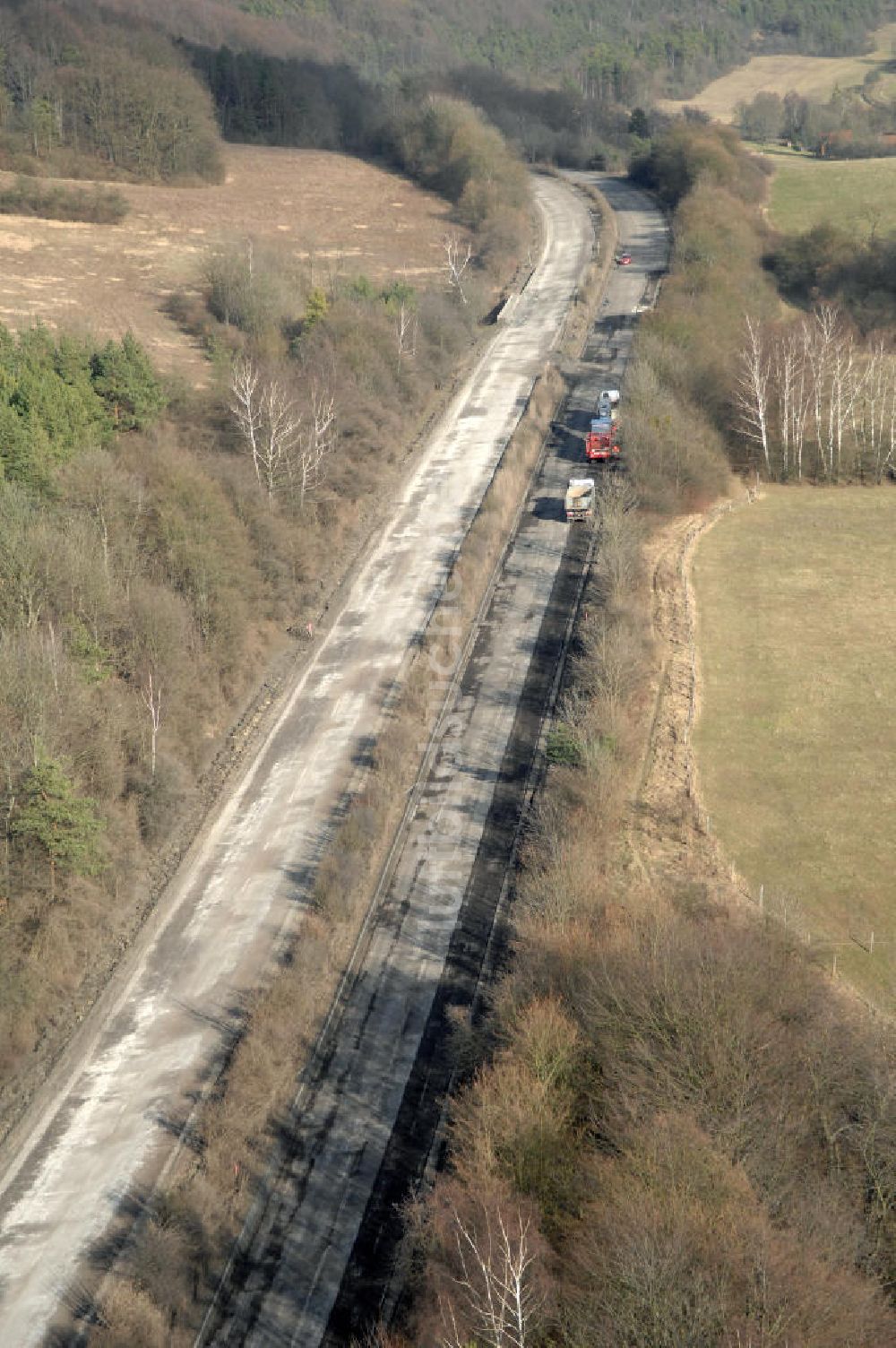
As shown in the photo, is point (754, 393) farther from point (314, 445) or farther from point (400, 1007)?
point (400, 1007)

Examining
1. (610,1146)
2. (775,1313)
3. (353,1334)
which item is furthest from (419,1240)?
(775,1313)

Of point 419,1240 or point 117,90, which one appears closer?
point 419,1240

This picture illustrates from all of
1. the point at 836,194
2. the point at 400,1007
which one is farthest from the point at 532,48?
the point at 400,1007

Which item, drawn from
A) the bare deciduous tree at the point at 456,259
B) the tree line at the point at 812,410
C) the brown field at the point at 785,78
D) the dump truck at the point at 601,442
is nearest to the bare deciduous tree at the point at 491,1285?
the dump truck at the point at 601,442

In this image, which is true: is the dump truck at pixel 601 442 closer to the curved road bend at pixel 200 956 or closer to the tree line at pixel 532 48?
the curved road bend at pixel 200 956

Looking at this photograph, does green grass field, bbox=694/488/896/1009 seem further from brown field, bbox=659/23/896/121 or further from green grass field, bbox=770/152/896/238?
brown field, bbox=659/23/896/121

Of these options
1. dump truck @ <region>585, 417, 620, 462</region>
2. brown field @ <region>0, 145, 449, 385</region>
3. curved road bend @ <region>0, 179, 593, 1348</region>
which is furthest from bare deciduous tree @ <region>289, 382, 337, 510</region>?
dump truck @ <region>585, 417, 620, 462</region>

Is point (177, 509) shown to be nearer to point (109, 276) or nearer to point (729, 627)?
point (729, 627)
